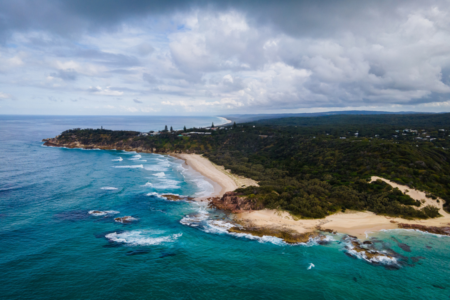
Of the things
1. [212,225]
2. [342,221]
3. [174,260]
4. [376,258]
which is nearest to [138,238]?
[174,260]

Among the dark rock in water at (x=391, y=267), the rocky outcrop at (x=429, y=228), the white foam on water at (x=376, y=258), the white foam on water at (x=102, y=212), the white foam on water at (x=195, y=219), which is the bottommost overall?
the dark rock in water at (x=391, y=267)

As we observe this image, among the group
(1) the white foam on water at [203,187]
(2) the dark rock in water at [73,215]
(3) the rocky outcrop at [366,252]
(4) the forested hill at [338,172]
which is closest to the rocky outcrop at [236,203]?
(4) the forested hill at [338,172]

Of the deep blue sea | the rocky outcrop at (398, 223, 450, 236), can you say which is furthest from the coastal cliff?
the rocky outcrop at (398, 223, 450, 236)

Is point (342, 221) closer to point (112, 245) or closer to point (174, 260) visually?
point (174, 260)

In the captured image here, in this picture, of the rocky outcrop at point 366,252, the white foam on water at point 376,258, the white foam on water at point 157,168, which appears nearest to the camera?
the white foam on water at point 376,258

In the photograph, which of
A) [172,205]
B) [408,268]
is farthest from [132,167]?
[408,268]

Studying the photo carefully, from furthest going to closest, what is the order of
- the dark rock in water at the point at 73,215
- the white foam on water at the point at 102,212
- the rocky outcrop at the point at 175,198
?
the rocky outcrop at the point at 175,198 → the white foam on water at the point at 102,212 → the dark rock in water at the point at 73,215

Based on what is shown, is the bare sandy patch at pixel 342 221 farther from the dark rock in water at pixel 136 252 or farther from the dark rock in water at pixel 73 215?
the dark rock in water at pixel 73 215
